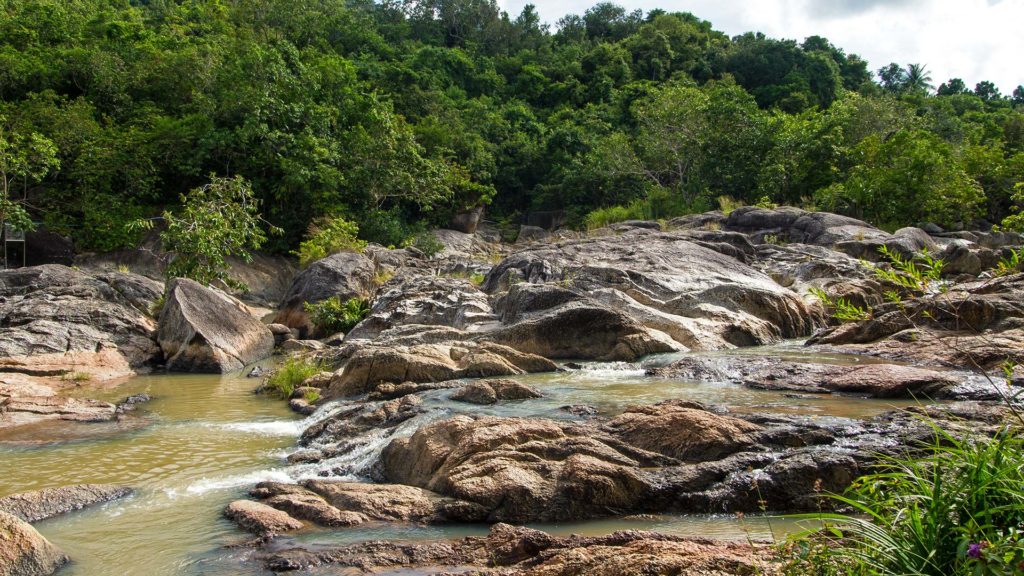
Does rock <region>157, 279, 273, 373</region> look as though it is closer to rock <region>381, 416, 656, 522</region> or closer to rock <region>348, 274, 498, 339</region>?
rock <region>348, 274, 498, 339</region>

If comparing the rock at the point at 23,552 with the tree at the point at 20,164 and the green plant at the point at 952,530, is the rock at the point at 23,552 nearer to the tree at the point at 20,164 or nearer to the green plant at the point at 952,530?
the green plant at the point at 952,530

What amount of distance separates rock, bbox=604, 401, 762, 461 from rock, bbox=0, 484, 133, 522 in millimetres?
4417

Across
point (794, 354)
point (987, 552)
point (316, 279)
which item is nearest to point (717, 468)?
point (987, 552)

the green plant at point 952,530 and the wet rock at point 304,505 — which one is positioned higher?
the green plant at point 952,530

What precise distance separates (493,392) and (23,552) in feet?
16.8

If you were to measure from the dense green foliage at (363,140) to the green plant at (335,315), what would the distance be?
33.9 ft

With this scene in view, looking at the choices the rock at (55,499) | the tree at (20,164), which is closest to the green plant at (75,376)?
the rock at (55,499)

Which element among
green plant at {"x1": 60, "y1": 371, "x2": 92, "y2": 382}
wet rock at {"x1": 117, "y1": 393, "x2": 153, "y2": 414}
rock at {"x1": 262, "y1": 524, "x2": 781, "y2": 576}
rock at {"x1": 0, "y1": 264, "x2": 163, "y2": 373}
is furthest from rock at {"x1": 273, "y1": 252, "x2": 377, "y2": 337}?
rock at {"x1": 262, "y1": 524, "x2": 781, "y2": 576}

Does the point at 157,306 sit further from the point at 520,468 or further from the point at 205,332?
the point at 520,468

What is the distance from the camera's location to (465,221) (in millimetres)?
38688

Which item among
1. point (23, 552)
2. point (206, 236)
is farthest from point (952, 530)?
point (206, 236)

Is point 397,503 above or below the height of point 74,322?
below

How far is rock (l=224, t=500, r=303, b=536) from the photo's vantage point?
519cm

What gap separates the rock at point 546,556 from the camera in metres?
3.49
